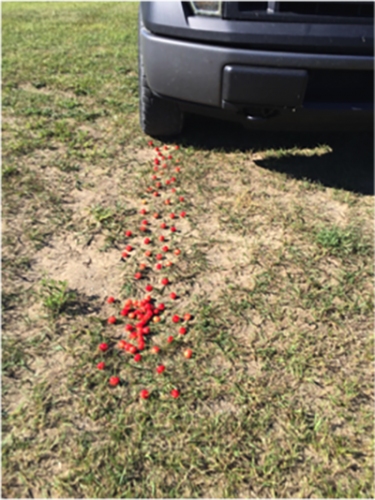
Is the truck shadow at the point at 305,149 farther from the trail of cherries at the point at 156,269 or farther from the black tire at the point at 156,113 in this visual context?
the trail of cherries at the point at 156,269

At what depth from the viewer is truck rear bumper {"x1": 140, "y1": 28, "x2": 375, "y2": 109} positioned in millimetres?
2389

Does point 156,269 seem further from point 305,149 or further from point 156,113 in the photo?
point 305,149

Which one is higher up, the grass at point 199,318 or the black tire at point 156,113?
the black tire at point 156,113

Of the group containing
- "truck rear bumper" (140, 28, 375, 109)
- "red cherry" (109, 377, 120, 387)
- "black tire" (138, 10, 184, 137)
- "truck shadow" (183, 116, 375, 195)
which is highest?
"truck rear bumper" (140, 28, 375, 109)

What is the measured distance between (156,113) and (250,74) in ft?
4.31

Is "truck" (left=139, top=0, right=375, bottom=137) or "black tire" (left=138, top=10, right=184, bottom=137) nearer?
"truck" (left=139, top=0, right=375, bottom=137)

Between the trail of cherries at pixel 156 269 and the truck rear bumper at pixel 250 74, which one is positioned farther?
the truck rear bumper at pixel 250 74

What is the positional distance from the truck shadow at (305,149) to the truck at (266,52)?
0.79 m

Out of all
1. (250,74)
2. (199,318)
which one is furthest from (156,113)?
(199,318)

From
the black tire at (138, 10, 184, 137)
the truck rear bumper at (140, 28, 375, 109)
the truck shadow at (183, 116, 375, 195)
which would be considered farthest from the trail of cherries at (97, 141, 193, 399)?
the truck rear bumper at (140, 28, 375, 109)

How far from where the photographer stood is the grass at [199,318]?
5.22 ft

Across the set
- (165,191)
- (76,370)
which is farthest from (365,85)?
(76,370)

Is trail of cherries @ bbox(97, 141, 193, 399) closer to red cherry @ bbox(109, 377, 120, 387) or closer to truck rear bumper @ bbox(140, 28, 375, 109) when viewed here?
red cherry @ bbox(109, 377, 120, 387)

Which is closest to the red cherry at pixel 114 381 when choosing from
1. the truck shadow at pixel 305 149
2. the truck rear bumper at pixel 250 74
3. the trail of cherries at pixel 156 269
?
the trail of cherries at pixel 156 269
